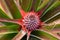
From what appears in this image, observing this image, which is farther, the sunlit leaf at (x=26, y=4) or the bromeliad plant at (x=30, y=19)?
the sunlit leaf at (x=26, y=4)

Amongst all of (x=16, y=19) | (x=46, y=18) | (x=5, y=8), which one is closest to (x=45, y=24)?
(x=46, y=18)

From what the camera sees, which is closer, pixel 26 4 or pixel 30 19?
pixel 30 19

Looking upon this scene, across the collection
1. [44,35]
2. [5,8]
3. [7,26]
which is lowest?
[44,35]

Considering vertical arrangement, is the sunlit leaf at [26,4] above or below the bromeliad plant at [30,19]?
above

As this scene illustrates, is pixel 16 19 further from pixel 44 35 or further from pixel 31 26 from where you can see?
pixel 44 35

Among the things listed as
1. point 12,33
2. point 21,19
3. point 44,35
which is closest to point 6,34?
point 12,33

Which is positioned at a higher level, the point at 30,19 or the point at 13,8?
the point at 13,8

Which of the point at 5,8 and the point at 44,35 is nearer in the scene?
the point at 44,35

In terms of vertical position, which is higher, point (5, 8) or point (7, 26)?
point (5, 8)
